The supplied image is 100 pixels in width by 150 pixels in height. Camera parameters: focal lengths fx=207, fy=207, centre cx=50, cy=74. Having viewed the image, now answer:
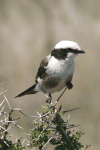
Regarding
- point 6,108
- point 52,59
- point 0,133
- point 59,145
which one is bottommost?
point 59,145

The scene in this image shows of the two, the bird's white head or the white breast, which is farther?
the white breast

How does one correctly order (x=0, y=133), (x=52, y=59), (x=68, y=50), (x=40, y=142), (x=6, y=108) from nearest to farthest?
1. (x=0, y=133)
2. (x=40, y=142)
3. (x=68, y=50)
4. (x=52, y=59)
5. (x=6, y=108)

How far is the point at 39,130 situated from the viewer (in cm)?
175

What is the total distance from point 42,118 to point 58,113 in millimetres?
159

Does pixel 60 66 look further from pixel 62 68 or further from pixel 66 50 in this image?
pixel 66 50

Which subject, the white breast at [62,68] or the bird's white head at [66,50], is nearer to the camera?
the bird's white head at [66,50]

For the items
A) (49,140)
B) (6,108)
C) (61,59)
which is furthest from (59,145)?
(6,108)

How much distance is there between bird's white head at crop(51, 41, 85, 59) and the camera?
180cm

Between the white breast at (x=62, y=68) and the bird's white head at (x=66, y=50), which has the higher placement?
the bird's white head at (x=66, y=50)

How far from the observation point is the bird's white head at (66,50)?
180 cm

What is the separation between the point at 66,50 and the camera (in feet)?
6.17

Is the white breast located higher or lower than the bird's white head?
lower

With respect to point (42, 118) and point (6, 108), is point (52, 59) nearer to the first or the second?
point (42, 118)

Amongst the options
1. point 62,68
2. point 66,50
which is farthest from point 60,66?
point 66,50
